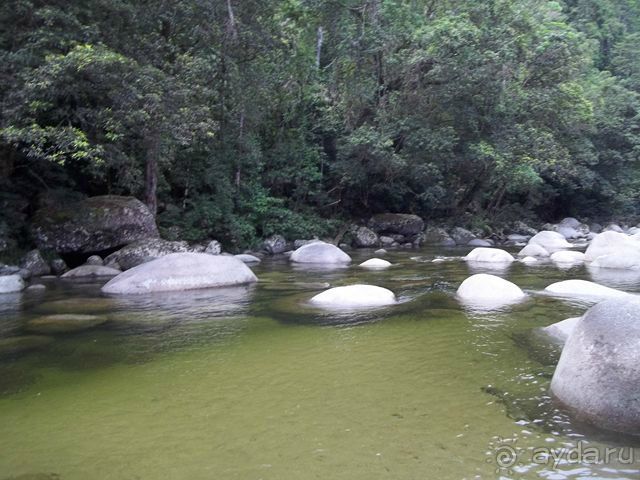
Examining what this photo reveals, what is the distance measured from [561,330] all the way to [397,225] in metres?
15.1

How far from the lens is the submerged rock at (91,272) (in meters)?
11.3

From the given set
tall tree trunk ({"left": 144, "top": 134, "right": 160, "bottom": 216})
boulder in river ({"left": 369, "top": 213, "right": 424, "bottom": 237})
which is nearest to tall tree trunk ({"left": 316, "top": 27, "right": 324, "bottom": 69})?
boulder in river ({"left": 369, "top": 213, "right": 424, "bottom": 237})

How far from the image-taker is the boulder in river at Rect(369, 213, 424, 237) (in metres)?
20.7

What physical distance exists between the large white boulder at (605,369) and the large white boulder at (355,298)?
12.8ft

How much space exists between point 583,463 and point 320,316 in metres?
4.31

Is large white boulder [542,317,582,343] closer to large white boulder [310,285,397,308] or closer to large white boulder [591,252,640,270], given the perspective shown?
large white boulder [310,285,397,308]

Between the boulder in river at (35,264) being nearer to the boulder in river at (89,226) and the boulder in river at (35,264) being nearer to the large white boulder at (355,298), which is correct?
the boulder in river at (89,226)

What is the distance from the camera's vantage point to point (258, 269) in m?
12.7

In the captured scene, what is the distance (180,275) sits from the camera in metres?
9.34

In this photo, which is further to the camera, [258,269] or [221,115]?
[221,115]

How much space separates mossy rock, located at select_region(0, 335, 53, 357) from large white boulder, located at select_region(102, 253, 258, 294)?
2905 mm

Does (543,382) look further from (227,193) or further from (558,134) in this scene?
(558,134)

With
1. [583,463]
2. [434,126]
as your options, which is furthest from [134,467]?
[434,126]

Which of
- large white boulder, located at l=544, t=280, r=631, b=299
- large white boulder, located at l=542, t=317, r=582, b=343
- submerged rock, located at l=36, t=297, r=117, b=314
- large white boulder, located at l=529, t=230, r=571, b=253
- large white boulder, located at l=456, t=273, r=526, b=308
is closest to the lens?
large white boulder, located at l=542, t=317, r=582, b=343
